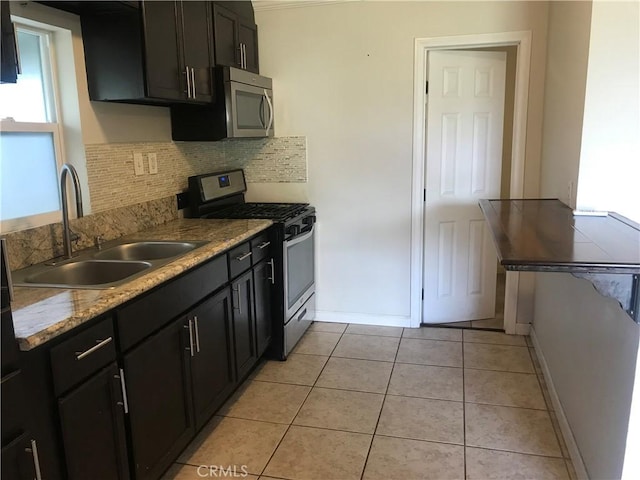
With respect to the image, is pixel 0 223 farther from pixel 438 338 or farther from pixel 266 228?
pixel 438 338

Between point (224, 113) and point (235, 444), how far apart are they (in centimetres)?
186

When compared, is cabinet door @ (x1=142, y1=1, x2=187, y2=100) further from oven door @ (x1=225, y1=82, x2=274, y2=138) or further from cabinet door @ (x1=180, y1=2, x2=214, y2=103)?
oven door @ (x1=225, y1=82, x2=274, y2=138)

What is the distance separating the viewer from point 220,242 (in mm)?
2494

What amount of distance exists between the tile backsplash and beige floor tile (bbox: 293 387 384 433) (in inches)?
58.3

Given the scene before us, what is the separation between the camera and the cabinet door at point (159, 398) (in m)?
1.84

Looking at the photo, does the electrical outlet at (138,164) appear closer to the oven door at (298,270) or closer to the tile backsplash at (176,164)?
the tile backsplash at (176,164)

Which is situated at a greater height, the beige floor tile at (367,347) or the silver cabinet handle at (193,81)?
the silver cabinet handle at (193,81)

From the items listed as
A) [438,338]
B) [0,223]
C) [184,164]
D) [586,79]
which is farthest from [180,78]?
[438,338]

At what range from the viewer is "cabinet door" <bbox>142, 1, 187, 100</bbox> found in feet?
7.83

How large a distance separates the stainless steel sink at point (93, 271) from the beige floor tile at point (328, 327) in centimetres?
181

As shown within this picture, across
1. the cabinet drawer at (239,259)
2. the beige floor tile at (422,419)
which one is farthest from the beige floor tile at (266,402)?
the cabinet drawer at (239,259)

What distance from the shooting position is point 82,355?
5.09 feet

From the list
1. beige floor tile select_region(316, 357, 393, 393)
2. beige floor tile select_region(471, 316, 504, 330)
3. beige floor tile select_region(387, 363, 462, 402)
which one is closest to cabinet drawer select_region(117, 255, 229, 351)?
beige floor tile select_region(316, 357, 393, 393)

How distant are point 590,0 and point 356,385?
2.21 metres
